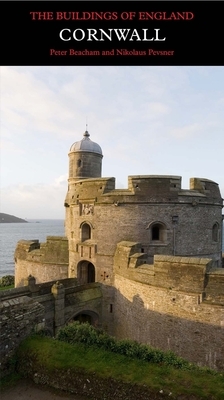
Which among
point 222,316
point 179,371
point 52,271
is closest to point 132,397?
point 179,371

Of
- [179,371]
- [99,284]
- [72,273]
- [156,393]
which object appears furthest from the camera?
[72,273]

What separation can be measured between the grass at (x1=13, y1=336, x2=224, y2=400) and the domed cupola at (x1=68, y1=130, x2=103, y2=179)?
1654 cm

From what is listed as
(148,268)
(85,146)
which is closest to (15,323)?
(148,268)

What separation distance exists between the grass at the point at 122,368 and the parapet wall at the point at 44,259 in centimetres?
1436

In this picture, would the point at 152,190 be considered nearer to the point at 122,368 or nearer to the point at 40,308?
the point at 40,308

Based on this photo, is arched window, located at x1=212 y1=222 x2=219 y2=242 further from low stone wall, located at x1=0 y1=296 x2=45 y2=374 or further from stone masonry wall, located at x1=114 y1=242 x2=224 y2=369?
low stone wall, located at x1=0 y1=296 x2=45 y2=374

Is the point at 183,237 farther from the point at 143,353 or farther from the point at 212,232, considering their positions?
the point at 143,353

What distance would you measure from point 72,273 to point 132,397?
1326 cm

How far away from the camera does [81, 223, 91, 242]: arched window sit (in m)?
17.9

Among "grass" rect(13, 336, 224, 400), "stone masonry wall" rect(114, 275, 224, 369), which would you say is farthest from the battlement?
"grass" rect(13, 336, 224, 400)

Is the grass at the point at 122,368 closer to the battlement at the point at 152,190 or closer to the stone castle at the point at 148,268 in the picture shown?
the stone castle at the point at 148,268

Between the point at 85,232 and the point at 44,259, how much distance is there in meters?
6.64

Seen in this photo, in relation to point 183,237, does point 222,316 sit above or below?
below

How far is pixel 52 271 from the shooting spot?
72.6 ft
